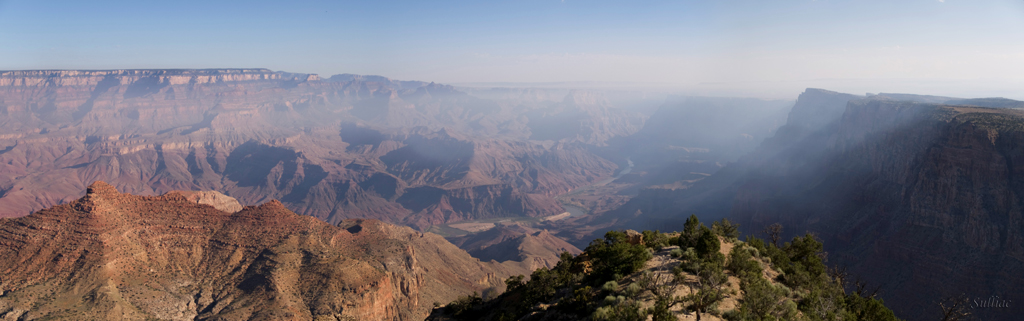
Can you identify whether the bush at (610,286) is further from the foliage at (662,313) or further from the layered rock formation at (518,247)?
the layered rock formation at (518,247)

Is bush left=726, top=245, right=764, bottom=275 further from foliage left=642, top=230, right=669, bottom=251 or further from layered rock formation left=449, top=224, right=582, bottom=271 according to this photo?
layered rock formation left=449, top=224, right=582, bottom=271

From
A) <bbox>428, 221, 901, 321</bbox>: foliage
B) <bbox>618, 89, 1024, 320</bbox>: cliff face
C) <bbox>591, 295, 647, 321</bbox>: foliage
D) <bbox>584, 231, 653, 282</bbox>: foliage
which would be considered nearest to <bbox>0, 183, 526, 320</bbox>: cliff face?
<bbox>428, 221, 901, 321</bbox>: foliage

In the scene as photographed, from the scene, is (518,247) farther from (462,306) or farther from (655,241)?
(655,241)

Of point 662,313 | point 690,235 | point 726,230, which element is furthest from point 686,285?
point 726,230

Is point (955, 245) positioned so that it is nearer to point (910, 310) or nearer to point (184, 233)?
point (910, 310)

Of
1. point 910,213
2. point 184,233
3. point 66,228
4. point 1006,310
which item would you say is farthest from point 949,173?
point 66,228
